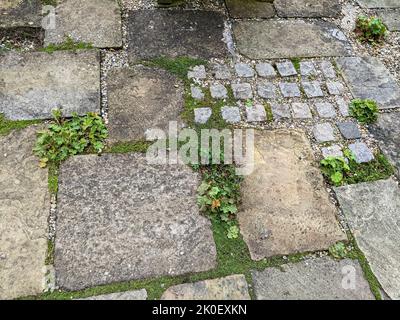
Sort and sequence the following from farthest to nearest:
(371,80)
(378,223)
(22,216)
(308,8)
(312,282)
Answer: (308,8) → (371,80) → (378,223) → (22,216) → (312,282)

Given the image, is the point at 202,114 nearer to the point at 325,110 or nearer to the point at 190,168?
the point at 190,168

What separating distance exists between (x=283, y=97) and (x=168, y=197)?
49.8 inches

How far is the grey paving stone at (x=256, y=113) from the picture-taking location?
9.94 ft

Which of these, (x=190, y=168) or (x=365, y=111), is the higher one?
(x=365, y=111)

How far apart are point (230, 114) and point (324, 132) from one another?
2.27 ft

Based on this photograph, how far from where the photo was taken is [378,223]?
257 centimetres

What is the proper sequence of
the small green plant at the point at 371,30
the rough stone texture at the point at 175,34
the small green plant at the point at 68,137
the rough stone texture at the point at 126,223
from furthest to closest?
the small green plant at the point at 371,30 < the rough stone texture at the point at 175,34 < the small green plant at the point at 68,137 < the rough stone texture at the point at 126,223

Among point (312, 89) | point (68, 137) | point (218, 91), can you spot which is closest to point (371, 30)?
point (312, 89)

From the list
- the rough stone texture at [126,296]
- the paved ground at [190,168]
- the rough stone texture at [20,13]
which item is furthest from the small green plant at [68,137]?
the rough stone texture at [20,13]

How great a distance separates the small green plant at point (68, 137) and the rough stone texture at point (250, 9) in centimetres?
175

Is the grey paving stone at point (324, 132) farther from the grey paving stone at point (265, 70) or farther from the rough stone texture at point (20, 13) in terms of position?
the rough stone texture at point (20, 13)

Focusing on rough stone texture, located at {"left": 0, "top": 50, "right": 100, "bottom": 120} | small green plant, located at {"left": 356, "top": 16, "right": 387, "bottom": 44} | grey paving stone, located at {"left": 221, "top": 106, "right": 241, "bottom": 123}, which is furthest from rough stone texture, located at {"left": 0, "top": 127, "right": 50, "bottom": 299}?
small green plant, located at {"left": 356, "top": 16, "right": 387, "bottom": 44}

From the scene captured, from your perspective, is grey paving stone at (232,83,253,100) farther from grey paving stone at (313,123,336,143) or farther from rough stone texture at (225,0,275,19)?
rough stone texture at (225,0,275,19)
